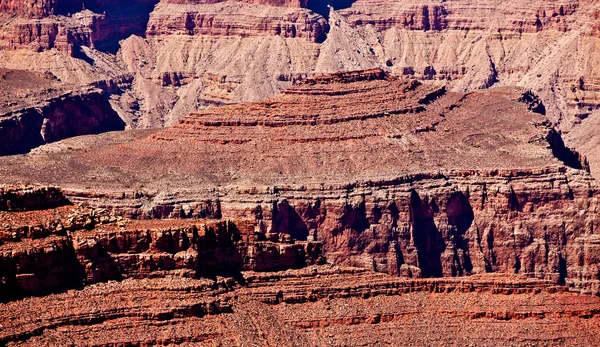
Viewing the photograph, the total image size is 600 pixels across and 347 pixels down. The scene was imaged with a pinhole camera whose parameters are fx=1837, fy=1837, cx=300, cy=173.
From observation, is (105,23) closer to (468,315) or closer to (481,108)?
(481,108)

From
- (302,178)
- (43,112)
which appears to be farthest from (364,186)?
(43,112)

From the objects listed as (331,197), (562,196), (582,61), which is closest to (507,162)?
(562,196)

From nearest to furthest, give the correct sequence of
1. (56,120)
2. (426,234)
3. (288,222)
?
(288,222), (426,234), (56,120)

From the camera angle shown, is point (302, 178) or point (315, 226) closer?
point (315, 226)

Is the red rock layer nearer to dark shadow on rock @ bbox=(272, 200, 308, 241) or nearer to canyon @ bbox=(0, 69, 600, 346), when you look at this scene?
canyon @ bbox=(0, 69, 600, 346)

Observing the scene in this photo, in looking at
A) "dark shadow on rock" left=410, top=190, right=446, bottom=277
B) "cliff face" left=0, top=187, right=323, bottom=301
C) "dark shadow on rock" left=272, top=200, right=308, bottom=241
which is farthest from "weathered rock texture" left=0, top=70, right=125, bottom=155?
"cliff face" left=0, top=187, right=323, bottom=301

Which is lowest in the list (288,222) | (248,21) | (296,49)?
(288,222)

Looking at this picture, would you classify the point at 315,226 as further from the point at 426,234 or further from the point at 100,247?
the point at 100,247

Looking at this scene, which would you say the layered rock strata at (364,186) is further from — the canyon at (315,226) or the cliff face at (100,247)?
the cliff face at (100,247)

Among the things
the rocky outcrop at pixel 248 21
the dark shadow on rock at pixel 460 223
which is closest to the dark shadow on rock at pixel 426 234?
the dark shadow on rock at pixel 460 223

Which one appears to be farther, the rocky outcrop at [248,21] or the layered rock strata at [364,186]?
the rocky outcrop at [248,21]

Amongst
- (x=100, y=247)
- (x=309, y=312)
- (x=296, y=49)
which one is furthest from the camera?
(x=296, y=49)
